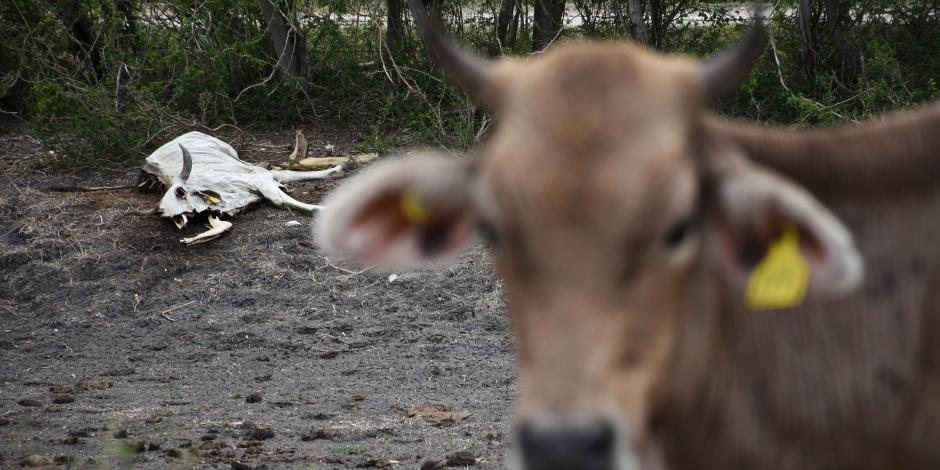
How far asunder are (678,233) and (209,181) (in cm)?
820

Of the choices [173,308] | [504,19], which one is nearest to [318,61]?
[504,19]

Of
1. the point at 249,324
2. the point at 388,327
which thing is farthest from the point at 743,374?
the point at 249,324

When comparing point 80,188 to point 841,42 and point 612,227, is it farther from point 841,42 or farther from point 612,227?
point 612,227

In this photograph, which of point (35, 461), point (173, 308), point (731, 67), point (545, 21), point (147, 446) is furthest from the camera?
point (545, 21)

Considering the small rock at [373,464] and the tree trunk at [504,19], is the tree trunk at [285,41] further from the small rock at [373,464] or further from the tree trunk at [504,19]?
the small rock at [373,464]

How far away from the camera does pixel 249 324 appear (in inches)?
314

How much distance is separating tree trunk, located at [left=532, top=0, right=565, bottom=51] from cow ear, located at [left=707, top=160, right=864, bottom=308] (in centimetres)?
919

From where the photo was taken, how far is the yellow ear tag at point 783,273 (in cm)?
247

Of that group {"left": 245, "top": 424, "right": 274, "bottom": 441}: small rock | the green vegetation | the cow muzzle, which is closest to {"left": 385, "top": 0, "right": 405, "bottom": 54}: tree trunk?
the green vegetation

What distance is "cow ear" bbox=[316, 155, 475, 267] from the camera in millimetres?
2725

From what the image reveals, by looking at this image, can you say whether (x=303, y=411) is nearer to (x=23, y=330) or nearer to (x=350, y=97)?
(x=23, y=330)

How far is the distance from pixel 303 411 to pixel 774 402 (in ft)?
13.3

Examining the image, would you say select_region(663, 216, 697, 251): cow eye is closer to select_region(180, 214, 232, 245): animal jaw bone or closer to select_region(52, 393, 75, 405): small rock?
select_region(52, 393, 75, 405): small rock

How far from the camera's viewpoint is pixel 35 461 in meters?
5.20
